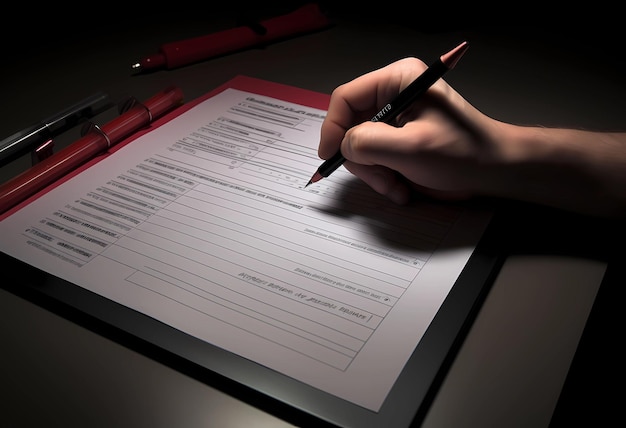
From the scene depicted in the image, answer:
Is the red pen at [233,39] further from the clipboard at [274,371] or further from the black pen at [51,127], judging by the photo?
the clipboard at [274,371]

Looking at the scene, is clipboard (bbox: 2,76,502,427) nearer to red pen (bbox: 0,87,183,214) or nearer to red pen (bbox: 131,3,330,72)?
red pen (bbox: 0,87,183,214)

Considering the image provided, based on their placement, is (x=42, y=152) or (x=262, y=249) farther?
(x=42, y=152)

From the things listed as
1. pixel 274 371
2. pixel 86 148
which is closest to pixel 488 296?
pixel 274 371

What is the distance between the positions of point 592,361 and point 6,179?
0.84 m

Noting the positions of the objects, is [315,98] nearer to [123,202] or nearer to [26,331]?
[123,202]

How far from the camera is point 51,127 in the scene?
0.80 metres

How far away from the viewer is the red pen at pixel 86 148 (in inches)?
26.3

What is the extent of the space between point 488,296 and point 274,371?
0.21 meters

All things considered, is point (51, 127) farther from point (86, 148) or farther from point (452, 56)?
point (452, 56)

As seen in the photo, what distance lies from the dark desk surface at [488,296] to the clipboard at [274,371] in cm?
1

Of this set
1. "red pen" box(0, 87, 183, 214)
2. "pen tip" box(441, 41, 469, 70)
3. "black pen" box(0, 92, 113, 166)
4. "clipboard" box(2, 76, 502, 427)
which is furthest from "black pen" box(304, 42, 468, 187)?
"black pen" box(0, 92, 113, 166)

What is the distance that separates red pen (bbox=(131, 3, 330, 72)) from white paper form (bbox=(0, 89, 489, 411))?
257 millimetres

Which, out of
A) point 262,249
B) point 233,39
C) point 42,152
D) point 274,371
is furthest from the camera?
point 233,39

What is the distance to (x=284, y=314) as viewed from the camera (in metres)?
0.50
